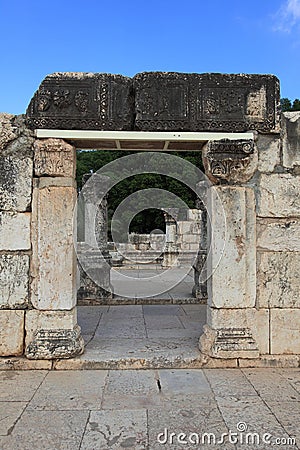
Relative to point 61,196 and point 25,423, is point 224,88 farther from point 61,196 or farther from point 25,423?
point 25,423

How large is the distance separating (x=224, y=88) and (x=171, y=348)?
2.69 m

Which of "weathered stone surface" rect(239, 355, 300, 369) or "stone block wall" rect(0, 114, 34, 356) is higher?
"stone block wall" rect(0, 114, 34, 356)

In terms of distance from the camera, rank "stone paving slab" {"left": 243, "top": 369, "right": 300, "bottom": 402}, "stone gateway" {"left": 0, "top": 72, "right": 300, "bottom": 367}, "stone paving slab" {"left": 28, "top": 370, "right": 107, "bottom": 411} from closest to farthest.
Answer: "stone paving slab" {"left": 28, "top": 370, "right": 107, "bottom": 411} → "stone paving slab" {"left": 243, "top": 369, "right": 300, "bottom": 402} → "stone gateway" {"left": 0, "top": 72, "right": 300, "bottom": 367}

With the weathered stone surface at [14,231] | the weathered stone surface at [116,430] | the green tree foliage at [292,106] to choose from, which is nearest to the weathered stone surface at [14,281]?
the weathered stone surface at [14,231]

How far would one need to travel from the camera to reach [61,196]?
3955 mm

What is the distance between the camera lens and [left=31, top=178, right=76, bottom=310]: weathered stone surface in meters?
3.93

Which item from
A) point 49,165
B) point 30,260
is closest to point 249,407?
point 30,260

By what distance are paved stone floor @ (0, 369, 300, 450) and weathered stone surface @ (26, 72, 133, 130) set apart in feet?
7.78

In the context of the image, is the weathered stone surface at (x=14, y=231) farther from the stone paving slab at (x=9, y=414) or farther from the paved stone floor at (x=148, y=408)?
the stone paving slab at (x=9, y=414)

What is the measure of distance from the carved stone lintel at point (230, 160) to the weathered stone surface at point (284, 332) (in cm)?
137

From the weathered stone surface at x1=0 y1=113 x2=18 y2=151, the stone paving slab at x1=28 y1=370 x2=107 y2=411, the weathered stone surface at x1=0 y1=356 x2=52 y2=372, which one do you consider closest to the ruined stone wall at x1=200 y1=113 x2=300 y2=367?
the stone paving slab at x1=28 y1=370 x2=107 y2=411

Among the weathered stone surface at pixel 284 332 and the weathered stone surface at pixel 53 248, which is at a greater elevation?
the weathered stone surface at pixel 53 248

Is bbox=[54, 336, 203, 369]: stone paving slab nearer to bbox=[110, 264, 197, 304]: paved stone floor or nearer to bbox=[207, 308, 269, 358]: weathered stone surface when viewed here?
bbox=[207, 308, 269, 358]: weathered stone surface

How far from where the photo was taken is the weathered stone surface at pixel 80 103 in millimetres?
3938
